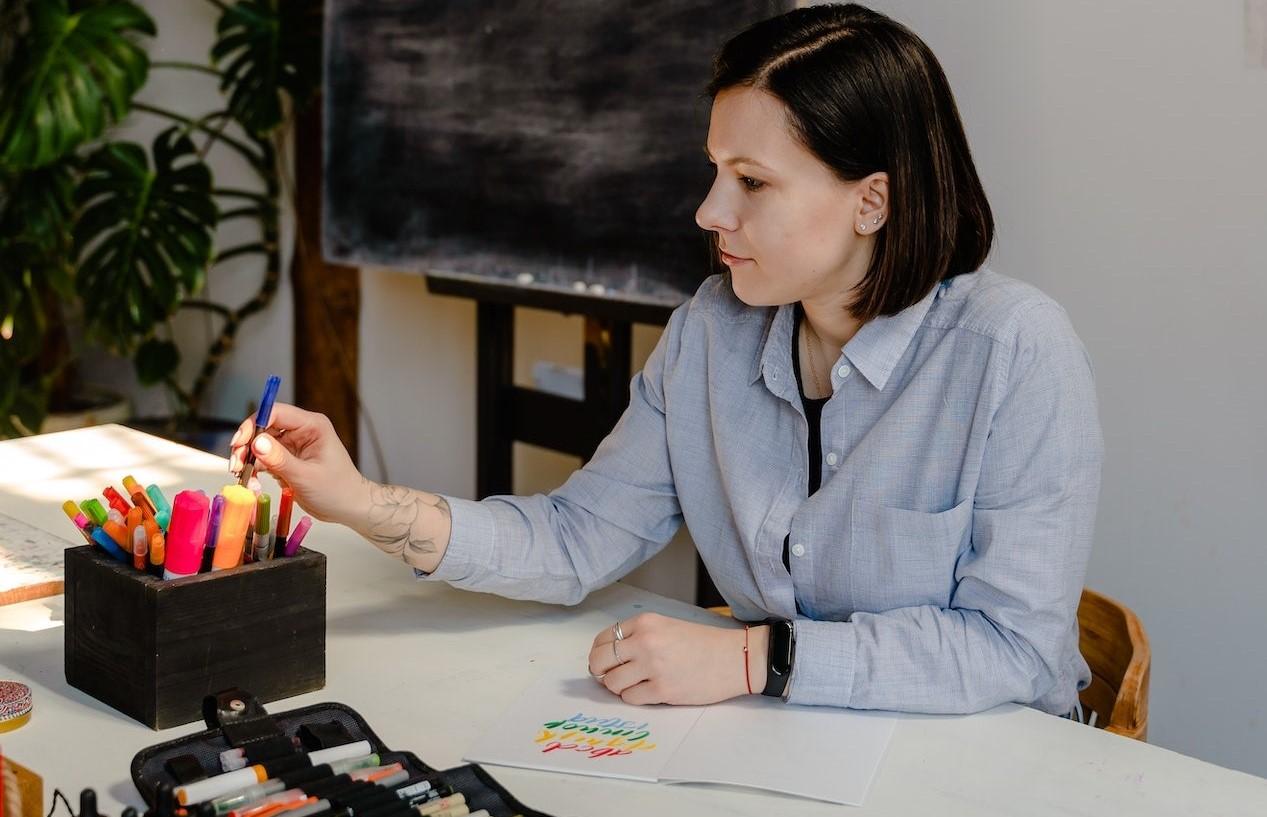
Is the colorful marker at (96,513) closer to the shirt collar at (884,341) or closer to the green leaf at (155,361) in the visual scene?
the shirt collar at (884,341)

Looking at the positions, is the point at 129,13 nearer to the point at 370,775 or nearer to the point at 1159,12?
the point at 1159,12

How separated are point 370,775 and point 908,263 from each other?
0.70 meters

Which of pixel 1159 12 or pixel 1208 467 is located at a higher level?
pixel 1159 12

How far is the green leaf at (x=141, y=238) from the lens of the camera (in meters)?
3.18

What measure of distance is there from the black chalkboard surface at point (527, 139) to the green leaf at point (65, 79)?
0.51 metres

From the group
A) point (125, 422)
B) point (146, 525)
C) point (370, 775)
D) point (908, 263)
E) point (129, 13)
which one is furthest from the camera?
point (125, 422)

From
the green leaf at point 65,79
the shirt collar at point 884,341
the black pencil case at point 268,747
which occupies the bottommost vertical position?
the black pencil case at point 268,747

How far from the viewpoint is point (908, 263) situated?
1.37m

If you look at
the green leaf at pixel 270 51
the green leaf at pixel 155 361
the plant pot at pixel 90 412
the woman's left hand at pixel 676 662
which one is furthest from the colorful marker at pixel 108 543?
the plant pot at pixel 90 412

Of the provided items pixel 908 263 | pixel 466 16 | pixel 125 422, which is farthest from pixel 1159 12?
pixel 125 422

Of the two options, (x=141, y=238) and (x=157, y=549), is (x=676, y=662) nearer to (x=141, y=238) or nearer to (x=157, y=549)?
(x=157, y=549)

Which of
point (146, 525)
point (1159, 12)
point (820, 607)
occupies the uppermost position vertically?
point (1159, 12)

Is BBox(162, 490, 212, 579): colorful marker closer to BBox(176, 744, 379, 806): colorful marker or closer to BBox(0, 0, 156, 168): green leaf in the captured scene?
BBox(176, 744, 379, 806): colorful marker

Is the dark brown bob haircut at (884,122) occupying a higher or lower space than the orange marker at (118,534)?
higher
